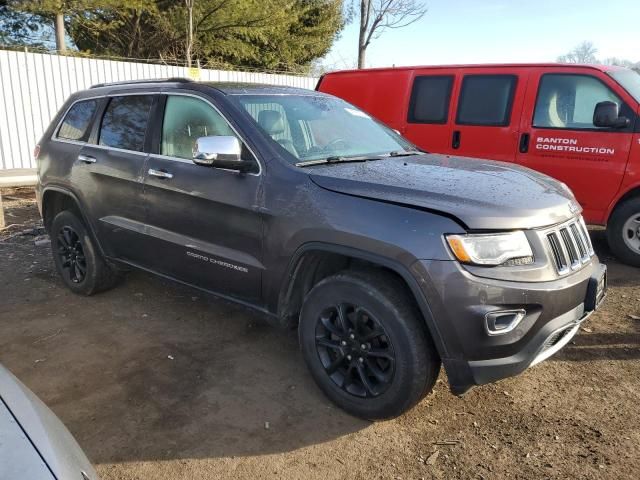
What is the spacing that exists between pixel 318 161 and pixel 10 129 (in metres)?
9.78

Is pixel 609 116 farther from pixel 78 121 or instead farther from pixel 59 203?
pixel 59 203

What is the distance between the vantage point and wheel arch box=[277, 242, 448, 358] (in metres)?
2.53

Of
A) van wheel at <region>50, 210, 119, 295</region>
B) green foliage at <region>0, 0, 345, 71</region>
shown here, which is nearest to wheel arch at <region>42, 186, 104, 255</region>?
van wheel at <region>50, 210, 119, 295</region>

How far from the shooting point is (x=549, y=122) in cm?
584

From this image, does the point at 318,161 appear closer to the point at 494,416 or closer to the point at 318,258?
the point at 318,258

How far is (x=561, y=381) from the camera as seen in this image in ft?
10.9

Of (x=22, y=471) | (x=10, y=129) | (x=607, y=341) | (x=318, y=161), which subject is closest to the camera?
(x=22, y=471)

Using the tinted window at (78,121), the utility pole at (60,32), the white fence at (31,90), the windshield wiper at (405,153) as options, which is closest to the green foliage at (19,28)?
the utility pole at (60,32)

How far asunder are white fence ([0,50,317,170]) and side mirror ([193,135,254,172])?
773 centimetres

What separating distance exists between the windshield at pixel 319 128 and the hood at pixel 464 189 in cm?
28

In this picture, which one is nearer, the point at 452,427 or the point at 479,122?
the point at 452,427

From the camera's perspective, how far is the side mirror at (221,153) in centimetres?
304

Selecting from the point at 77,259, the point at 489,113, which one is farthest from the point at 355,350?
the point at 489,113

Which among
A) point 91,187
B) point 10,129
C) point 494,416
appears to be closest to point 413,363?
point 494,416
